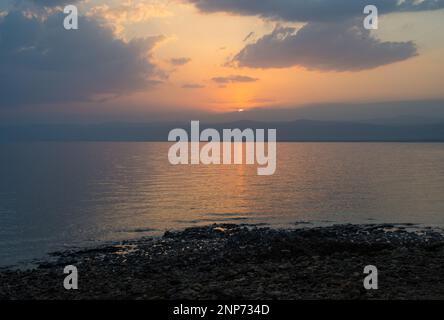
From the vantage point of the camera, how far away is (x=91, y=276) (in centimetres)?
2098

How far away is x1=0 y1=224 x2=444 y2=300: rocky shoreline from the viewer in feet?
50.2

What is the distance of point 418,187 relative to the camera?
2648 inches

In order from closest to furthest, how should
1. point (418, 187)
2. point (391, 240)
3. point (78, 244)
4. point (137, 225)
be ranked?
point (391, 240)
point (78, 244)
point (137, 225)
point (418, 187)

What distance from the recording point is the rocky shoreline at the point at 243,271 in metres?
15.3

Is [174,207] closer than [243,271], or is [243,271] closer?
[243,271]

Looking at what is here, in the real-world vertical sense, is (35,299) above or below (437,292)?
below

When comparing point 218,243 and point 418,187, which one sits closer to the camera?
point 218,243

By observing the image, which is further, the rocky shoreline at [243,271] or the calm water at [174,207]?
the calm water at [174,207]

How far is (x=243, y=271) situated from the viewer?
61.8 feet

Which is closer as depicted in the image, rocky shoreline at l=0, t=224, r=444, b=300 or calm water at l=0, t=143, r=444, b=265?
rocky shoreline at l=0, t=224, r=444, b=300
